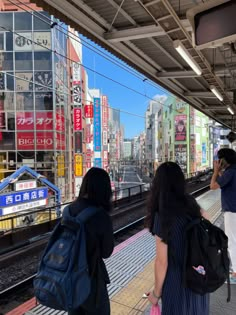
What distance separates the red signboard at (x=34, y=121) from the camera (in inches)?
566

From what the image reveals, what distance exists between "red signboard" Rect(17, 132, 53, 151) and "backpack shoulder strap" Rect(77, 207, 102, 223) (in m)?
13.1

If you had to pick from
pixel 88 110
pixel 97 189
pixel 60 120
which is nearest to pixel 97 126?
pixel 88 110

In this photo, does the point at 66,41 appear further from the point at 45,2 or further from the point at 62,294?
the point at 62,294

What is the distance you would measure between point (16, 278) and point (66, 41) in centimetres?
1514

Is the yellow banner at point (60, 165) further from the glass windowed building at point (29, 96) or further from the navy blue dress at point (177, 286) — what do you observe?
the navy blue dress at point (177, 286)

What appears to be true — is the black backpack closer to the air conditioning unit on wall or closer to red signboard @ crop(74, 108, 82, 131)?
the air conditioning unit on wall

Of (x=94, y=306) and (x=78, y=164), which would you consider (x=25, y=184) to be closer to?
(x=78, y=164)

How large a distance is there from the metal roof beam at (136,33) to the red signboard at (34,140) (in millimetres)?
10275

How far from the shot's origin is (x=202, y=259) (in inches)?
67.8

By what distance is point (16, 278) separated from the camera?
219 inches

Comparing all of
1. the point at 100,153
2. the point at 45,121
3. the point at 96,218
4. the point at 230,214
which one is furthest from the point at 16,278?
the point at 100,153

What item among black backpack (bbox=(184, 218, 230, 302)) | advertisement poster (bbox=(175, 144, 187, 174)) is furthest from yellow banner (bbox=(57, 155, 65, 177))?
advertisement poster (bbox=(175, 144, 187, 174))

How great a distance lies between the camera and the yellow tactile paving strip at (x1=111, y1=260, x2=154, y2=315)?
3099 millimetres

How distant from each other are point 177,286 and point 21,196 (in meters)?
8.01
